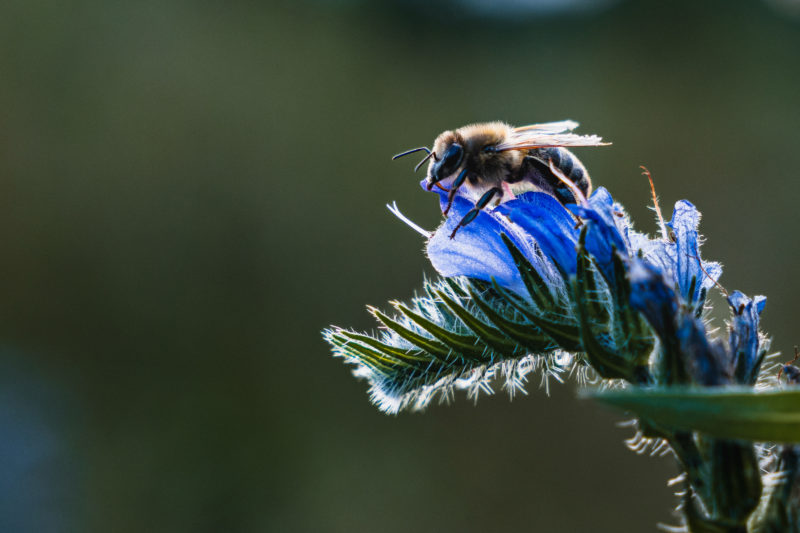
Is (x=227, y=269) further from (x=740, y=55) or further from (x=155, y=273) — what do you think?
(x=740, y=55)

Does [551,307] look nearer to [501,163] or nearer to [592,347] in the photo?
[592,347]

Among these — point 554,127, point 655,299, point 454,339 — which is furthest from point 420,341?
point 554,127

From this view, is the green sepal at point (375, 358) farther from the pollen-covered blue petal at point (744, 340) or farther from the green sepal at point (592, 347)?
the pollen-covered blue petal at point (744, 340)

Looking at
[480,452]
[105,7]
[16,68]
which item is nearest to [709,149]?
[480,452]

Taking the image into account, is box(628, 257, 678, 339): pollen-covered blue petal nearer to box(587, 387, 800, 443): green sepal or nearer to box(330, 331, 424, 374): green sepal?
box(587, 387, 800, 443): green sepal

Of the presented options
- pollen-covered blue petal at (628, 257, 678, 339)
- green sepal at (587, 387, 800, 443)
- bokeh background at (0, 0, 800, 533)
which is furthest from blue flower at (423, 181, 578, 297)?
bokeh background at (0, 0, 800, 533)

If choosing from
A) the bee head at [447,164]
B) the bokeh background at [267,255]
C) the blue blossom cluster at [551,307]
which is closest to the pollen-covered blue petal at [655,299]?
the blue blossom cluster at [551,307]
